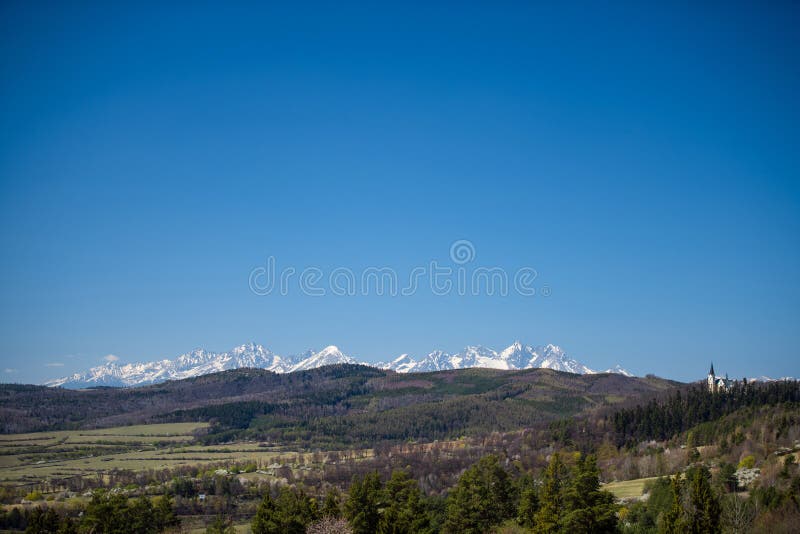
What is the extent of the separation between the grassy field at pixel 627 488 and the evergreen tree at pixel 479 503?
31014 millimetres

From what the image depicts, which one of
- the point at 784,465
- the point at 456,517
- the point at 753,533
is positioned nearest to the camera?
the point at 753,533

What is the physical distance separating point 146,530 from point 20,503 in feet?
263

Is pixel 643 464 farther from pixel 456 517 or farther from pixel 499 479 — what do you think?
pixel 456 517

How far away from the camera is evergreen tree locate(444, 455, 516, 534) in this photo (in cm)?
7600

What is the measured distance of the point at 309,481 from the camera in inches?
6732

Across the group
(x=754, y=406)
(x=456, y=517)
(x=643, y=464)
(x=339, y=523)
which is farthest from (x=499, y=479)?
(x=754, y=406)

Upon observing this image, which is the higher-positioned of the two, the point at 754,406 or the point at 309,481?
the point at 754,406

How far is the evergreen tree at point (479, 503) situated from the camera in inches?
2992

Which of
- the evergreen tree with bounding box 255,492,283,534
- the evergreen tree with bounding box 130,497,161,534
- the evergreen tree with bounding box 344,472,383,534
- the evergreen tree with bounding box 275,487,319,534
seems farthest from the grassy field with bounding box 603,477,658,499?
the evergreen tree with bounding box 130,497,161,534

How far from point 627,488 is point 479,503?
49.8 metres

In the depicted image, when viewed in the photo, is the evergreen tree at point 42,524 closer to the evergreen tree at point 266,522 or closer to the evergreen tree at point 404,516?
the evergreen tree at point 266,522

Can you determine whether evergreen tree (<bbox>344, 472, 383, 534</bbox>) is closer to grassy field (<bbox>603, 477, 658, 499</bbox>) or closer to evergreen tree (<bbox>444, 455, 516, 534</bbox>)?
evergreen tree (<bbox>444, 455, 516, 534</bbox>)

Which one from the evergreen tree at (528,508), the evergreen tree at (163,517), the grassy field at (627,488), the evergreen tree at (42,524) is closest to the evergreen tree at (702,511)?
the evergreen tree at (528,508)

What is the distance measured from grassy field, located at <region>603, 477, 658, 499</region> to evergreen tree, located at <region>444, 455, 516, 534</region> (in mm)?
31014
